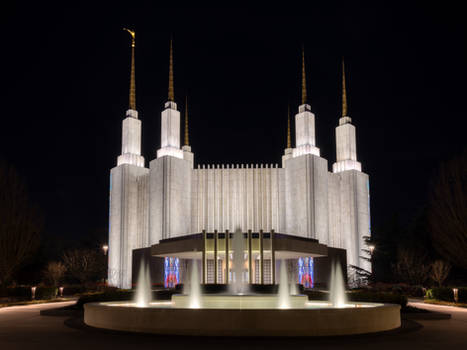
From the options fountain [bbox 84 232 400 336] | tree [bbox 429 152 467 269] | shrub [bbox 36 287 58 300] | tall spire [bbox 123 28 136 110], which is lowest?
shrub [bbox 36 287 58 300]

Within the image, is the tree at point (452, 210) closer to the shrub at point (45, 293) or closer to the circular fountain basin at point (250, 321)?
the circular fountain basin at point (250, 321)

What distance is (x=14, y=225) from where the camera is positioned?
25.9m

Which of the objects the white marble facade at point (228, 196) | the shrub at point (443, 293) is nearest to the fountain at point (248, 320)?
the shrub at point (443, 293)

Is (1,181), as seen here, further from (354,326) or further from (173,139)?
(354,326)

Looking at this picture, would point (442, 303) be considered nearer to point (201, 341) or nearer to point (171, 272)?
point (201, 341)

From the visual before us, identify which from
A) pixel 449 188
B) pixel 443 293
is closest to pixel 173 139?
pixel 449 188

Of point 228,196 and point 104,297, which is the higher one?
point 228,196

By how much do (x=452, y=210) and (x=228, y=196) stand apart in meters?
21.4

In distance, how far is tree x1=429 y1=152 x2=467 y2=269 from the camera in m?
26.5

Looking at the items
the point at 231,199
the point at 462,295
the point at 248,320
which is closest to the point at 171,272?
the point at 231,199

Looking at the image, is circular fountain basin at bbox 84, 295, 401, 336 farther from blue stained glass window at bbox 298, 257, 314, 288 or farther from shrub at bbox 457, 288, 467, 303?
blue stained glass window at bbox 298, 257, 314, 288

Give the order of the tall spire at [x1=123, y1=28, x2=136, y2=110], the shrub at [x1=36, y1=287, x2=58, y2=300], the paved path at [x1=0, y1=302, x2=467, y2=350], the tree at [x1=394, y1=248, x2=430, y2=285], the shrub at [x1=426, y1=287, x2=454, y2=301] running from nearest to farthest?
the paved path at [x1=0, y1=302, x2=467, y2=350] → the shrub at [x1=426, y1=287, x2=454, y2=301] → the shrub at [x1=36, y1=287, x2=58, y2=300] → the tree at [x1=394, y1=248, x2=430, y2=285] → the tall spire at [x1=123, y1=28, x2=136, y2=110]

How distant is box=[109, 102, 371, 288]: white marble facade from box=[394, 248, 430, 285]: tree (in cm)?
859

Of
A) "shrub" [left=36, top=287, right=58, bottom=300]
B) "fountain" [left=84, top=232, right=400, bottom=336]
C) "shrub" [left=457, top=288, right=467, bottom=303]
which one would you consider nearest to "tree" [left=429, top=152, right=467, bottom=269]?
"shrub" [left=457, top=288, right=467, bottom=303]
